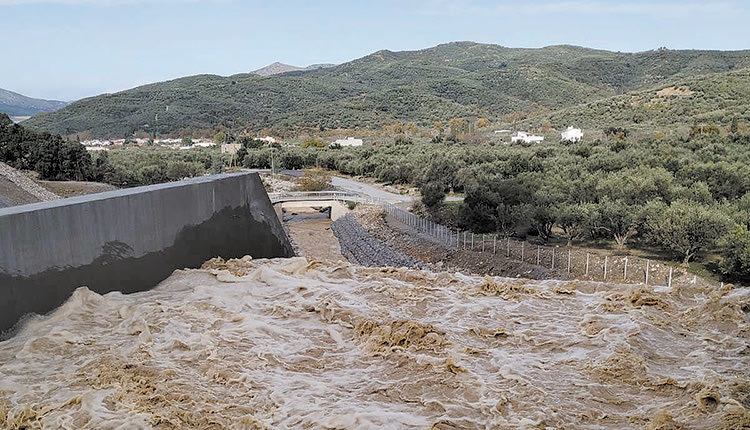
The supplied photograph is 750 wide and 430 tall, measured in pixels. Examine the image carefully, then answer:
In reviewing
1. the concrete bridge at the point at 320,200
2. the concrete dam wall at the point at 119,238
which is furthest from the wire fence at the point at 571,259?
the concrete bridge at the point at 320,200

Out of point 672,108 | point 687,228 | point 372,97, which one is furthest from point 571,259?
point 372,97

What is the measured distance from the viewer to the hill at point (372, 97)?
99312 mm

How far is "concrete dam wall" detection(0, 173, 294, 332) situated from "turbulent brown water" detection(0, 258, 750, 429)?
216 millimetres

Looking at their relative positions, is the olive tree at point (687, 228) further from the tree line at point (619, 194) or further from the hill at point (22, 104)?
the hill at point (22, 104)

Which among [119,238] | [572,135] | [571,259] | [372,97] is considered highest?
[372,97]

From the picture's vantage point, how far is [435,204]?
3381 centimetres

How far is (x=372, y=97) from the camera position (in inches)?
4535

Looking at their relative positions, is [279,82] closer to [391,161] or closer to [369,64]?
[369,64]

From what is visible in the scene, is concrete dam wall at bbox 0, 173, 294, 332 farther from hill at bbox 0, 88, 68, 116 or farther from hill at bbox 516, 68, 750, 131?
hill at bbox 0, 88, 68, 116

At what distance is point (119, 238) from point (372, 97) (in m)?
111

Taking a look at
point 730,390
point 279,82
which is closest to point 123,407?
point 730,390

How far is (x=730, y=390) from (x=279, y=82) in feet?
441

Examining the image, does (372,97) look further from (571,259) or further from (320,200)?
(571,259)

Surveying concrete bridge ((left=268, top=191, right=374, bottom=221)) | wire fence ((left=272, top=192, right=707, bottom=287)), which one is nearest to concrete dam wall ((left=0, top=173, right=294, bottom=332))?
wire fence ((left=272, top=192, right=707, bottom=287))
